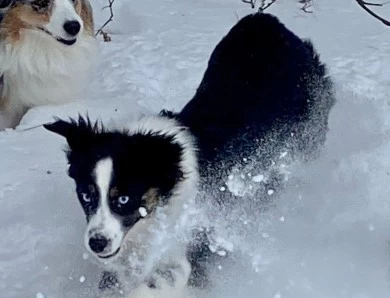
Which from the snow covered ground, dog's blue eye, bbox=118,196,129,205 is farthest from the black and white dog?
the snow covered ground

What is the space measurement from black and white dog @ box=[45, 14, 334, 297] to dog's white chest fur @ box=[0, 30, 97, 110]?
1.80 meters

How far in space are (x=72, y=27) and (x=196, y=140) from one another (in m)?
2.18

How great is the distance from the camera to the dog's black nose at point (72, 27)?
618cm

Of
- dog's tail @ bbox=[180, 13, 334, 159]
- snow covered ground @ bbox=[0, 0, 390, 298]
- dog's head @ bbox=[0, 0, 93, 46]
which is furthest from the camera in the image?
dog's head @ bbox=[0, 0, 93, 46]

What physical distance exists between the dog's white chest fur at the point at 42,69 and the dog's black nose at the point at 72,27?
0.82 ft

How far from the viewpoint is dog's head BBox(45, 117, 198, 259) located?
12.8ft

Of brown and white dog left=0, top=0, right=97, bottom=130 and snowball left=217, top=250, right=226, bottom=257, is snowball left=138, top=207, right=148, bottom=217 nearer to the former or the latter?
snowball left=217, top=250, right=226, bottom=257

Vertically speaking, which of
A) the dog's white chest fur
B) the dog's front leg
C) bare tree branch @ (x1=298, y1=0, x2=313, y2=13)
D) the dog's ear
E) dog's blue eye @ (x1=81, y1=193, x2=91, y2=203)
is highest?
the dog's ear

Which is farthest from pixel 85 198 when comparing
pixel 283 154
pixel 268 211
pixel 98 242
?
pixel 283 154

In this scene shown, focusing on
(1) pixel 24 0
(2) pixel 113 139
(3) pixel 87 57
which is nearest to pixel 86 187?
(2) pixel 113 139

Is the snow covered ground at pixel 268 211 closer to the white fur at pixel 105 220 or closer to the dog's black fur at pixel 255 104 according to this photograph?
the dog's black fur at pixel 255 104

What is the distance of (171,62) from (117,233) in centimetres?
355

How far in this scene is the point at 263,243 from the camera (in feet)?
15.3

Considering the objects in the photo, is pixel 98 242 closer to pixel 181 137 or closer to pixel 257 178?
pixel 181 137
